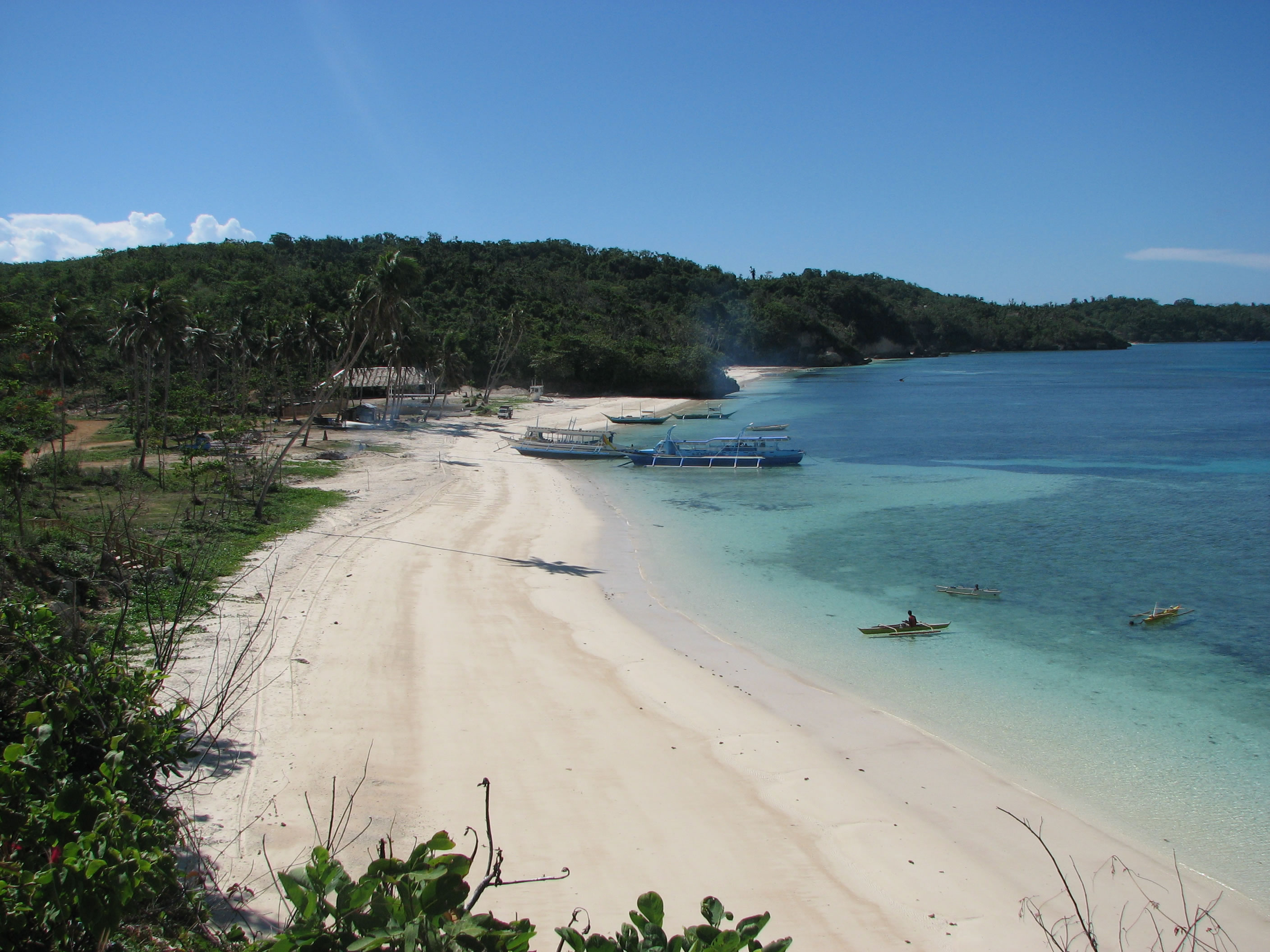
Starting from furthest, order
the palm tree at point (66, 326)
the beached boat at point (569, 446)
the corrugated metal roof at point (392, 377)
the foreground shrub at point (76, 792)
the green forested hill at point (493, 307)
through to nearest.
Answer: the green forested hill at point (493, 307) < the corrugated metal roof at point (392, 377) < the beached boat at point (569, 446) < the palm tree at point (66, 326) < the foreground shrub at point (76, 792)

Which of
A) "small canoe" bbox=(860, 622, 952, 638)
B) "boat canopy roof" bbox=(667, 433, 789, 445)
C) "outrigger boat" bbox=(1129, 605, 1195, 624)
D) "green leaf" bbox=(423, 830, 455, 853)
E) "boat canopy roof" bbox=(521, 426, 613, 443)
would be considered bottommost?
"outrigger boat" bbox=(1129, 605, 1195, 624)

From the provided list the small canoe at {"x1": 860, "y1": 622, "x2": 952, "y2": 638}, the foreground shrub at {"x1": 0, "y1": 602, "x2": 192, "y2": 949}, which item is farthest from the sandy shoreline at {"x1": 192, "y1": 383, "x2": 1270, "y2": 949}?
the small canoe at {"x1": 860, "y1": 622, "x2": 952, "y2": 638}

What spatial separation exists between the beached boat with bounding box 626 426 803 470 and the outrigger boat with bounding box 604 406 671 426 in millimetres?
17177

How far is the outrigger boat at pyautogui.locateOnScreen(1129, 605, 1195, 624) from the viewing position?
693 inches

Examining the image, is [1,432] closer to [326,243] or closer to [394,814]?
[394,814]

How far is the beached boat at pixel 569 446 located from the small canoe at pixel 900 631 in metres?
27.2

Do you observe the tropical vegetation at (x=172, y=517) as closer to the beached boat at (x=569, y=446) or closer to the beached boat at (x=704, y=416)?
the beached boat at (x=569, y=446)

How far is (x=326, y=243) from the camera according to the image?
371ft

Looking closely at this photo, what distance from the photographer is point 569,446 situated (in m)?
43.1

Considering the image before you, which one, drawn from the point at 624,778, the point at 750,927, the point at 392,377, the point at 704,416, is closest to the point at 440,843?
the point at 750,927

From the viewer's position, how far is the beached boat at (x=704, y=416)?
63166 mm

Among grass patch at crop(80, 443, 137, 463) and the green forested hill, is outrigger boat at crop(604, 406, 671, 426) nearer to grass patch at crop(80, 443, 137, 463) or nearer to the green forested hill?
the green forested hill

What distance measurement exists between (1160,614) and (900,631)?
6252 mm

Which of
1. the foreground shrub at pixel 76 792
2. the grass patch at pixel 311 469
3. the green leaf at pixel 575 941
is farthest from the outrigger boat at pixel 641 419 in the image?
the green leaf at pixel 575 941
